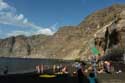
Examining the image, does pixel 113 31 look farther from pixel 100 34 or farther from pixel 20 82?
pixel 20 82

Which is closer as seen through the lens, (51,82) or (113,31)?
(51,82)

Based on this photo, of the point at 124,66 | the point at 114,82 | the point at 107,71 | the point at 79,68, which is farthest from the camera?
the point at 124,66

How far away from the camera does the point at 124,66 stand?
54.4 m

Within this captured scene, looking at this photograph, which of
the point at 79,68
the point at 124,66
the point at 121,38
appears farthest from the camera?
the point at 121,38

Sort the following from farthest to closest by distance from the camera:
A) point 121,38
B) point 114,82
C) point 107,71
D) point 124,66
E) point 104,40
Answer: point 104,40 < point 121,38 < point 124,66 < point 107,71 < point 114,82

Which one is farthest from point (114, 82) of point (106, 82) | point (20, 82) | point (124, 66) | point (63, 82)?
point (124, 66)

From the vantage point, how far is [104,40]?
552 ft

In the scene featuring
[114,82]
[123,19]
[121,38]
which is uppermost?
[123,19]

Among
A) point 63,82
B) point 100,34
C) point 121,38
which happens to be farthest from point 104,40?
point 63,82

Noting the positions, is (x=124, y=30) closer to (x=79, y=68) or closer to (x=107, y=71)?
(x=107, y=71)

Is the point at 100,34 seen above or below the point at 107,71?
above

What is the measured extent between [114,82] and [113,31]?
98734 mm

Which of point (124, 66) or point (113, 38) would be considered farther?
point (113, 38)

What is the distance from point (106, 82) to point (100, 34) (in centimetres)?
14125
